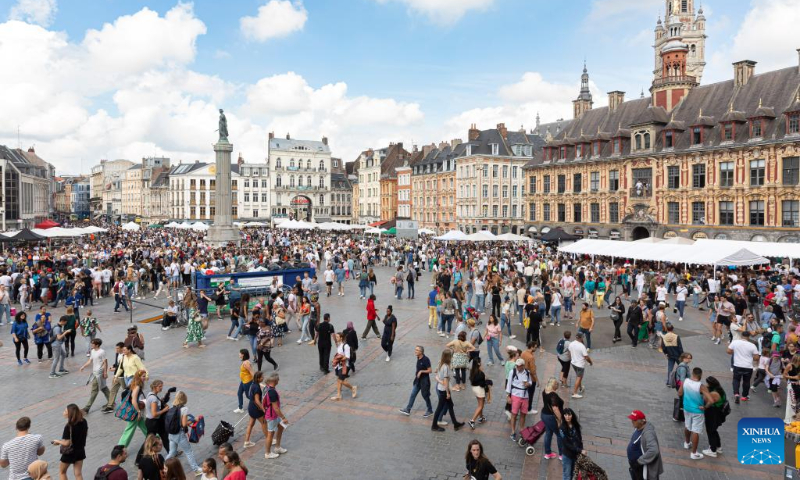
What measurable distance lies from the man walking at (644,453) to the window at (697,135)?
3785 centimetres

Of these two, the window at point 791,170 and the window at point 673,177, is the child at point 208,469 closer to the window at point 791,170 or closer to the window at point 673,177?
the window at point 791,170

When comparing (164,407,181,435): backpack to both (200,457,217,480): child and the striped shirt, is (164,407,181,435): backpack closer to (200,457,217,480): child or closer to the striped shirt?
the striped shirt

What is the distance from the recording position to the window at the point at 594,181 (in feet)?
151

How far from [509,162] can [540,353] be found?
167 ft

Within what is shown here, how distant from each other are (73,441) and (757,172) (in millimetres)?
40419

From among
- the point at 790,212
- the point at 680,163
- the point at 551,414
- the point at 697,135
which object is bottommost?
the point at 551,414

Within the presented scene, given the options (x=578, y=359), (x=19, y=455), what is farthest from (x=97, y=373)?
(x=578, y=359)

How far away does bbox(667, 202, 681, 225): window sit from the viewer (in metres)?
40.2

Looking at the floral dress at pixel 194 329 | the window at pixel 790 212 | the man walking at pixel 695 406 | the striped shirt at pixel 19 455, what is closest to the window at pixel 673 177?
the window at pixel 790 212

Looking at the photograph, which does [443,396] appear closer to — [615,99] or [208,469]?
[208,469]

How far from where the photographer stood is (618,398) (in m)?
11.1

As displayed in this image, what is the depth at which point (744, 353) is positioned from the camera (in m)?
10.7

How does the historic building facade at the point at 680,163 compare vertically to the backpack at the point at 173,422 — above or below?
above

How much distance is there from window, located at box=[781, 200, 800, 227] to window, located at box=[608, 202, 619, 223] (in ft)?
40.2
